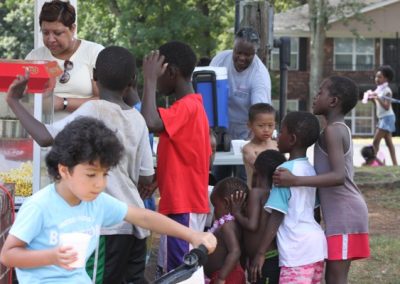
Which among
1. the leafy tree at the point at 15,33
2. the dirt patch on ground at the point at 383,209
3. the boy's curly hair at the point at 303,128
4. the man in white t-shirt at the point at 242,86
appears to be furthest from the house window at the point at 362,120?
the boy's curly hair at the point at 303,128

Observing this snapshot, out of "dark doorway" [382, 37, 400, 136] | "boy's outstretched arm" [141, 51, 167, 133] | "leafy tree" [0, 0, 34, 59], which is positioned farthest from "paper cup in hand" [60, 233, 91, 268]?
"dark doorway" [382, 37, 400, 136]

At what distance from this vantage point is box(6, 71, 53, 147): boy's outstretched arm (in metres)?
4.76

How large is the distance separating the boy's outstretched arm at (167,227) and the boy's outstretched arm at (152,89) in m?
1.29

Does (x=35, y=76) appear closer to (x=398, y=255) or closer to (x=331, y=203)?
(x=331, y=203)

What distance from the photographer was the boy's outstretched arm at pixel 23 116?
4758 mm

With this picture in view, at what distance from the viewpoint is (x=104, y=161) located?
12.3ft

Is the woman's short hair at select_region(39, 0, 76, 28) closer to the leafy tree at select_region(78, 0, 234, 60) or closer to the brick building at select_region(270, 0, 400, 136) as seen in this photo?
the leafy tree at select_region(78, 0, 234, 60)

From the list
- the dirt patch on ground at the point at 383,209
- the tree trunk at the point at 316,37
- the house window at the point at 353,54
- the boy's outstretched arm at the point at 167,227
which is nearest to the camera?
the boy's outstretched arm at the point at 167,227

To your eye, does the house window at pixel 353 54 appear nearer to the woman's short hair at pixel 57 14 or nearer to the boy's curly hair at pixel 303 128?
the woman's short hair at pixel 57 14

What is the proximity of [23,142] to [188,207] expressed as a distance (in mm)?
1162

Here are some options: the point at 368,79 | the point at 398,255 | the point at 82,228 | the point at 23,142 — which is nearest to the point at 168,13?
the point at 368,79

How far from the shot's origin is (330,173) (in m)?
5.45

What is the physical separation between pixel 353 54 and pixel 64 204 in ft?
127

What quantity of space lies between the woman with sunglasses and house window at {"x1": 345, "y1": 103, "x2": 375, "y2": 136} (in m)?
36.3
